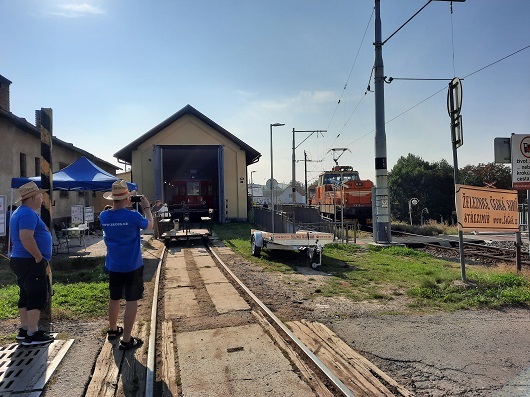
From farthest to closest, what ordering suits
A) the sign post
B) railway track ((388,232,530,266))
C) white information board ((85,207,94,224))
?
white information board ((85,207,94,224)) → railway track ((388,232,530,266)) → the sign post

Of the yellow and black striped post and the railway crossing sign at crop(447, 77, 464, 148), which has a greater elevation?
the railway crossing sign at crop(447, 77, 464, 148)

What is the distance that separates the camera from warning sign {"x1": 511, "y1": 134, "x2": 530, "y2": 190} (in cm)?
896

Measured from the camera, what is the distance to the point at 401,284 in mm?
8484

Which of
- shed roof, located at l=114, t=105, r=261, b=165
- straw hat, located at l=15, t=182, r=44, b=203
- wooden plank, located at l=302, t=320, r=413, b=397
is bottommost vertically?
wooden plank, located at l=302, t=320, r=413, b=397

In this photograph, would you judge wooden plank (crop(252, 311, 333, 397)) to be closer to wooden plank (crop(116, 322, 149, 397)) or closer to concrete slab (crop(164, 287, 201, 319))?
concrete slab (crop(164, 287, 201, 319))

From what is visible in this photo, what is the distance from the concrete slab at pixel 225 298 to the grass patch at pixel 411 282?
1.46 metres

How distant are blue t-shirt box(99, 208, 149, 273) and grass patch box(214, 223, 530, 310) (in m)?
3.97

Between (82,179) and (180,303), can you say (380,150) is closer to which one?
(82,179)

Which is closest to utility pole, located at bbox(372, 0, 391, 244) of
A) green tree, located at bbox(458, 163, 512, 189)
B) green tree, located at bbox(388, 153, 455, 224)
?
green tree, located at bbox(458, 163, 512, 189)

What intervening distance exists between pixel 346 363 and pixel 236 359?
1.19 metres

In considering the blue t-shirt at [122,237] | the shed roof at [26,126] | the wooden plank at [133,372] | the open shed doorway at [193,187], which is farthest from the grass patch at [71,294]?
the open shed doorway at [193,187]

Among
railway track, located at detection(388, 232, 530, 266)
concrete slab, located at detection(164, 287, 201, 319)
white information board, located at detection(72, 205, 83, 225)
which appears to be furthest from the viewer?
white information board, located at detection(72, 205, 83, 225)

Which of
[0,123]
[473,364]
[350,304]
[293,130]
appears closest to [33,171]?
[0,123]

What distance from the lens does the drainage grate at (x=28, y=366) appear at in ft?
12.3
